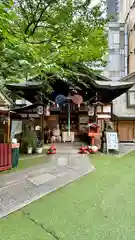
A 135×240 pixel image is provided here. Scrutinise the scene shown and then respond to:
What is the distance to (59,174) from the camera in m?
5.68

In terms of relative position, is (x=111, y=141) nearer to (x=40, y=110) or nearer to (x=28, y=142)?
(x=28, y=142)

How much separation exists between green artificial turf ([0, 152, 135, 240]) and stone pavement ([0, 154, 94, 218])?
0.70 feet

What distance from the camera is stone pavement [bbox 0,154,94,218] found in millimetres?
3670

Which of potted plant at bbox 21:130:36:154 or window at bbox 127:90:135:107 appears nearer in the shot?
potted plant at bbox 21:130:36:154

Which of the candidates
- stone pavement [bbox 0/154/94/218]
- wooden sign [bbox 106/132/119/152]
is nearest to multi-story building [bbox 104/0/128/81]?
wooden sign [bbox 106/132/119/152]

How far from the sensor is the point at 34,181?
16.1ft

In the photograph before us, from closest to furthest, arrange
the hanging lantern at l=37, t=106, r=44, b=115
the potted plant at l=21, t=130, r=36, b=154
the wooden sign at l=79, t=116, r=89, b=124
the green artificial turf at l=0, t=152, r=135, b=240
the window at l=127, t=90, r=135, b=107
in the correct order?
the green artificial turf at l=0, t=152, r=135, b=240
the potted plant at l=21, t=130, r=36, b=154
the hanging lantern at l=37, t=106, r=44, b=115
the wooden sign at l=79, t=116, r=89, b=124
the window at l=127, t=90, r=135, b=107

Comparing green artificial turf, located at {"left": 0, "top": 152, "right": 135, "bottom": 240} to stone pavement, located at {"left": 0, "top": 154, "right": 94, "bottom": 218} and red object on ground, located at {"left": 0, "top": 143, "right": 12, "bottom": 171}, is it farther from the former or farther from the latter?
red object on ground, located at {"left": 0, "top": 143, "right": 12, "bottom": 171}

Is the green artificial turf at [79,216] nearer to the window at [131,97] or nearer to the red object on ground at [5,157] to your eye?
the red object on ground at [5,157]

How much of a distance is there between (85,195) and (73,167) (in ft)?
8.21

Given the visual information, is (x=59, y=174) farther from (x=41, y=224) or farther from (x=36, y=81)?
(x=36, y=81)

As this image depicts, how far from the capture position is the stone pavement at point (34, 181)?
3.67 meters

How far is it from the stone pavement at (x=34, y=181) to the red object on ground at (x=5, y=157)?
61 cm

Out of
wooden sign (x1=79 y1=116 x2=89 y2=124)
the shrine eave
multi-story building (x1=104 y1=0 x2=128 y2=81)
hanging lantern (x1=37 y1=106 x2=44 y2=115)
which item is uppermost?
multi-story building (x1=104 y1=0 x2=128 y2=81)
